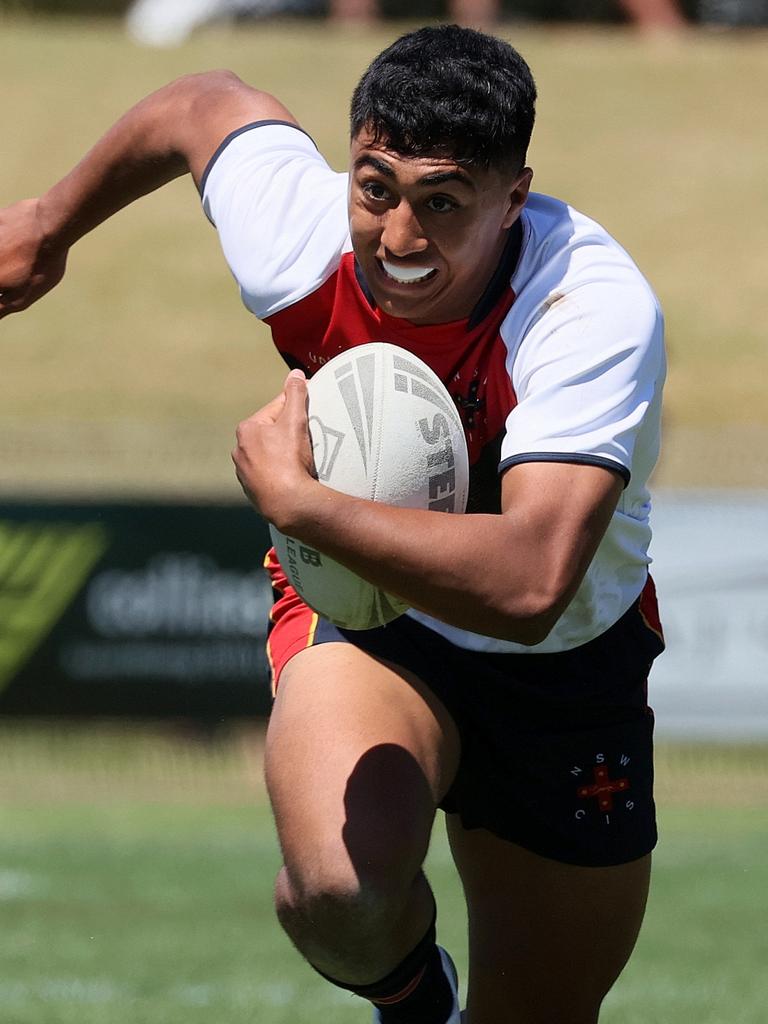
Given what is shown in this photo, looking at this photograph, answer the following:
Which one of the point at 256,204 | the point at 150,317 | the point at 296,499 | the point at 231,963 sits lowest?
the point at 150,317

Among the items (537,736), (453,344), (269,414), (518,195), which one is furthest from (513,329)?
(537,736)

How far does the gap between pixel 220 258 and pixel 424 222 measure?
15253 mm

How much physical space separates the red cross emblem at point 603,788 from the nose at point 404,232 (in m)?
1.24

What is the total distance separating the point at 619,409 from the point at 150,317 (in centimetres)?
1426

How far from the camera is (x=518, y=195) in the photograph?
3340 mm

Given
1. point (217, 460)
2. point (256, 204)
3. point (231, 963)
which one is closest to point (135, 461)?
point (217, 460)

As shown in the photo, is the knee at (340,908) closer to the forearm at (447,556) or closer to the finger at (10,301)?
the forearm at (447,556)

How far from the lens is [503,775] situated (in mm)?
3662

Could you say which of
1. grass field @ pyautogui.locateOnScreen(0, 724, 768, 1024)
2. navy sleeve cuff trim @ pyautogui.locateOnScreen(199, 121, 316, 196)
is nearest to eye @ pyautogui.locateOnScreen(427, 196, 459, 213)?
navy sleeve cuff trim @ pyautogui.locateOnScreen(199, 121, 316, 196)

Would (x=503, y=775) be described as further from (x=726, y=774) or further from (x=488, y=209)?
(x=726, y=774)

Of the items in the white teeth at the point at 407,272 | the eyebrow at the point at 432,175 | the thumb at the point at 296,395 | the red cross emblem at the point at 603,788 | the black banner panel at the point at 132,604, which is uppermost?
the eyebrow at the point at 432,175

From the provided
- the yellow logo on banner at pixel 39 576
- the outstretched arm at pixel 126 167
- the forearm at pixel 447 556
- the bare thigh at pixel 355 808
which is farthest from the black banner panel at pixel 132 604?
the forearm at pixel 447 556

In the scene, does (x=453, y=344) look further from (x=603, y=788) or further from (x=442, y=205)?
(x=603, y=788)

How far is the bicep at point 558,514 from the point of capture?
3.05m
